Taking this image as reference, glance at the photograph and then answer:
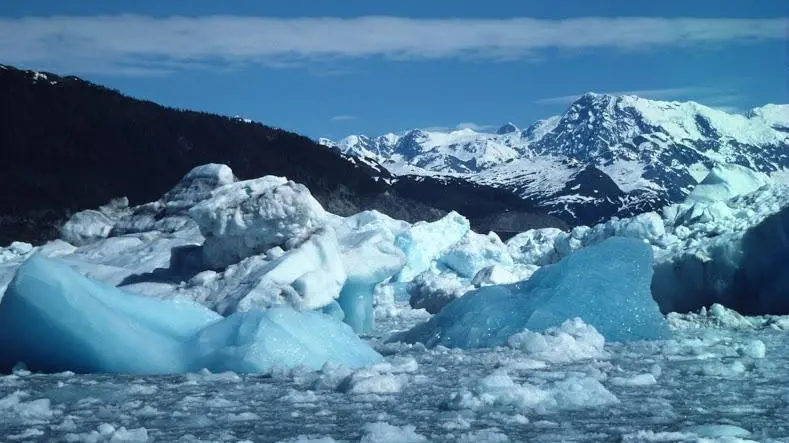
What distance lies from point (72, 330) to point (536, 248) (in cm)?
2253

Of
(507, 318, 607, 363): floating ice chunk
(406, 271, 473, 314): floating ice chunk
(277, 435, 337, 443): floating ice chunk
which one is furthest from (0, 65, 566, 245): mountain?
(277, 435, 337, 443): floating ice chunk

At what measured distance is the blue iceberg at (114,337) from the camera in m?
6.62

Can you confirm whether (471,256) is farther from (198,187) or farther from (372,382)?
(372,382)

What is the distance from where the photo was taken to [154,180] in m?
52.8

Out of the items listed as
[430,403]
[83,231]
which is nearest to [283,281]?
[430,403]

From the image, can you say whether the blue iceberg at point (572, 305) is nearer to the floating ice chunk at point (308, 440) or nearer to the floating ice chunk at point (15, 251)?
the floating ice chunk at point (308, 440)

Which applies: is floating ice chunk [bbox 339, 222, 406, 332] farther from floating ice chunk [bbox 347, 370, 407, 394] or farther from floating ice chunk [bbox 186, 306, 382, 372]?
floating ice chunk [bbox 347, 370, 407, 394]

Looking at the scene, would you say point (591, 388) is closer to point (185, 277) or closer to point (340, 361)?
point (340, 361)

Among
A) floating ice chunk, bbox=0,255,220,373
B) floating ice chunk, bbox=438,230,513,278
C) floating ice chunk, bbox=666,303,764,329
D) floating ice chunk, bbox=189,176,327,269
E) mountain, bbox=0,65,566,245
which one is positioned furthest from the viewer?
mountain, bbox=0,65,566,245

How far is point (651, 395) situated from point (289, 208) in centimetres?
686

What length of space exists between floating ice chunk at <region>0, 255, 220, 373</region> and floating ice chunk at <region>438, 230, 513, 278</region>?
17.5 m

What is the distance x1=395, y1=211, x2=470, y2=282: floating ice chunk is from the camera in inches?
980

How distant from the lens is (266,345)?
672cm

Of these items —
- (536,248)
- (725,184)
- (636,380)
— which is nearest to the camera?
(636,380)
